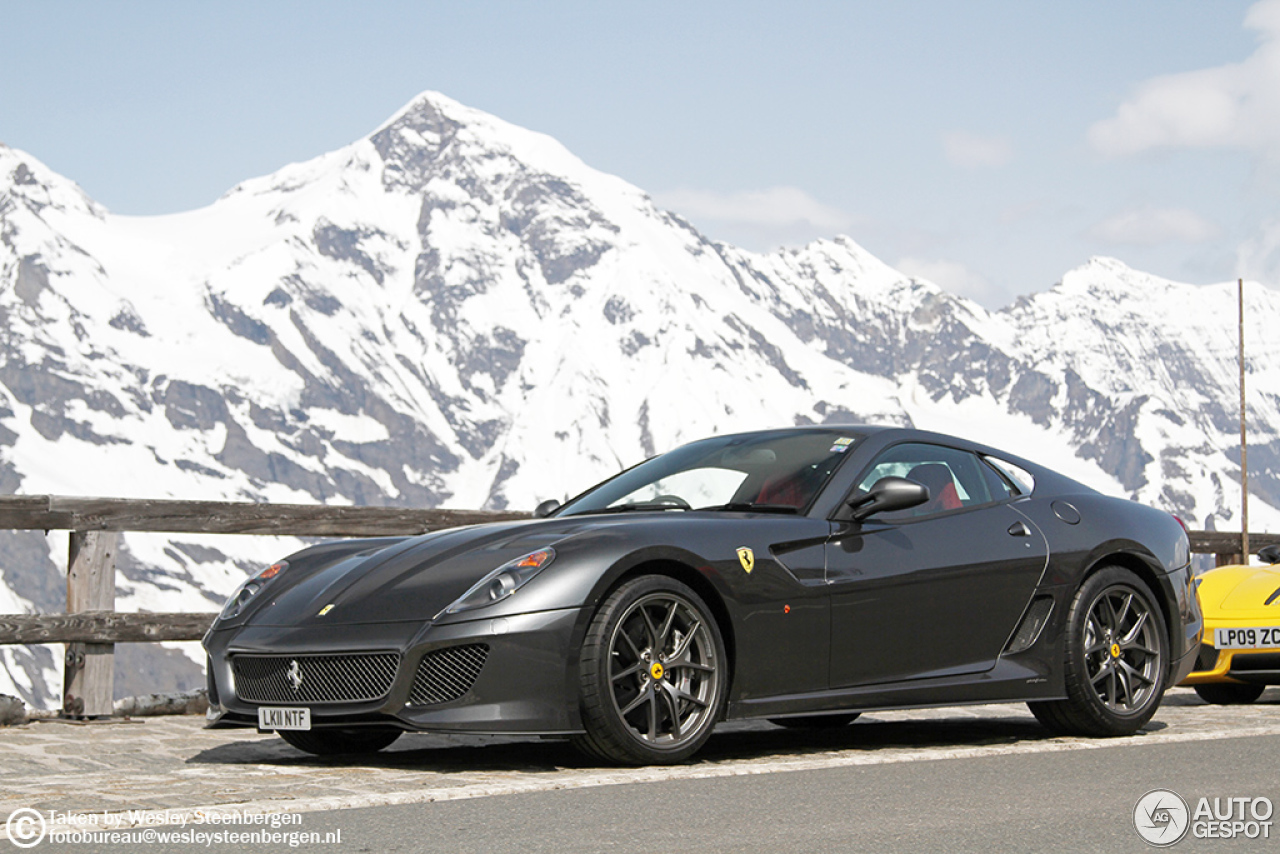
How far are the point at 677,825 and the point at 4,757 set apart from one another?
10.4ft

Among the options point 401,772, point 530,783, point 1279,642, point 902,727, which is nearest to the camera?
point 530,783

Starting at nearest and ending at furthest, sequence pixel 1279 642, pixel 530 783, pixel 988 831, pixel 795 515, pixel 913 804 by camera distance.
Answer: pixel 988 831, pixel 913 804, pixel 530 783, pixel 795 515, pixel 1279 642

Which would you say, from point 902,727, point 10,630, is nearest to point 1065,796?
point 902,727

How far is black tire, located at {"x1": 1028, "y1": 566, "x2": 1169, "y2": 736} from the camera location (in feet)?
21.5

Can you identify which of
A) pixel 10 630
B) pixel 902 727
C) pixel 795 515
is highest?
pixel 795 515

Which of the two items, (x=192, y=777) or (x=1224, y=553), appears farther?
(x=1224, y=553)

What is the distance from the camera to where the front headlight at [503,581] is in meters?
5.22

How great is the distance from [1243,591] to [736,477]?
13.0 ft

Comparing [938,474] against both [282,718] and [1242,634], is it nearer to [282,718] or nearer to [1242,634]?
[282,718]

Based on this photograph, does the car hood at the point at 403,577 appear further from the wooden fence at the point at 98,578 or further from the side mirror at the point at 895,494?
the wooden fence at the point at 98,578

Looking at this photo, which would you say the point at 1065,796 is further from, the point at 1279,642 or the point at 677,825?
the point at 1279,642

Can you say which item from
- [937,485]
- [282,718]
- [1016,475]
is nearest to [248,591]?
[282,718]

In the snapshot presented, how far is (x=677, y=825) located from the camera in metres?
4.23

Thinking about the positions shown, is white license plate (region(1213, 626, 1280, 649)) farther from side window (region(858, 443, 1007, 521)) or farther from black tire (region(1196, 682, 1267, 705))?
side window (region(858, 443, 1007, 521))
